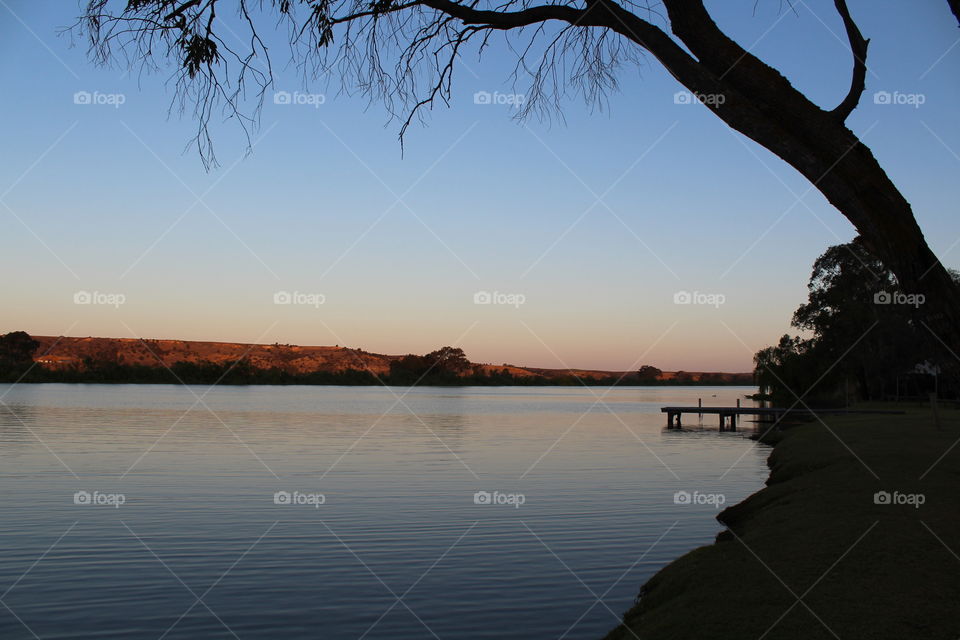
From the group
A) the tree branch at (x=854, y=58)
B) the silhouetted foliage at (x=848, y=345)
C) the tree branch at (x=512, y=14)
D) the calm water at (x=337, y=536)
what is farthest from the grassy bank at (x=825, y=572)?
the silhouetted foliage at (x=848, y=345)

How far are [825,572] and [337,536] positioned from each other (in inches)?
369

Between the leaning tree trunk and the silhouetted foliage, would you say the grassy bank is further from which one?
the silhouetted foliage

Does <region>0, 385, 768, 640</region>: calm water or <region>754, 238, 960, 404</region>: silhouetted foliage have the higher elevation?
<region>754, 238, 960, 404</region>: silhouetted foliage

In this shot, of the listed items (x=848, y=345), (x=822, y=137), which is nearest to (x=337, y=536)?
(x=822, y=137)

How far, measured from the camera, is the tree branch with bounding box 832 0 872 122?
399cm

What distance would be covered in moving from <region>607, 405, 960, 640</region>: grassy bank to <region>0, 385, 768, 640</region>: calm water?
1327 mm

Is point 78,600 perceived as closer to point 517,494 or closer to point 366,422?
point 517,494

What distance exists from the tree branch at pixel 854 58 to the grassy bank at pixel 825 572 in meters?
4.73

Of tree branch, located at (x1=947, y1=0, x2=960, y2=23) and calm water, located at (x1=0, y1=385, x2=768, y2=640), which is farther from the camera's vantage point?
calm water, located at (x1=0, y1=385, x2=768, y2=640)

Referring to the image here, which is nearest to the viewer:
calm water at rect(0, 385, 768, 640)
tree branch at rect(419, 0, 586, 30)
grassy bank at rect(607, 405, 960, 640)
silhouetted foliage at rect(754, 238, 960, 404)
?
tree branch at rect(419, 0, 586, 30)

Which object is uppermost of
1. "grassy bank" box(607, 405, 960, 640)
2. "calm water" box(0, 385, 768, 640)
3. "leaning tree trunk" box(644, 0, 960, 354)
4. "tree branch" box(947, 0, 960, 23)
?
"tree branch" box(947, 0, 960, 23)

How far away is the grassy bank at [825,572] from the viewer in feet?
23.3

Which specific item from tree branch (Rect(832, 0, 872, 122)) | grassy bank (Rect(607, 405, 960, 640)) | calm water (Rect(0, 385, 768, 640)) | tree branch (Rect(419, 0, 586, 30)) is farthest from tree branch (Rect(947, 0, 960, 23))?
calm water (Rect(0, 385, 768, 640))

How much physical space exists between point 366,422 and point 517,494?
3385cm
